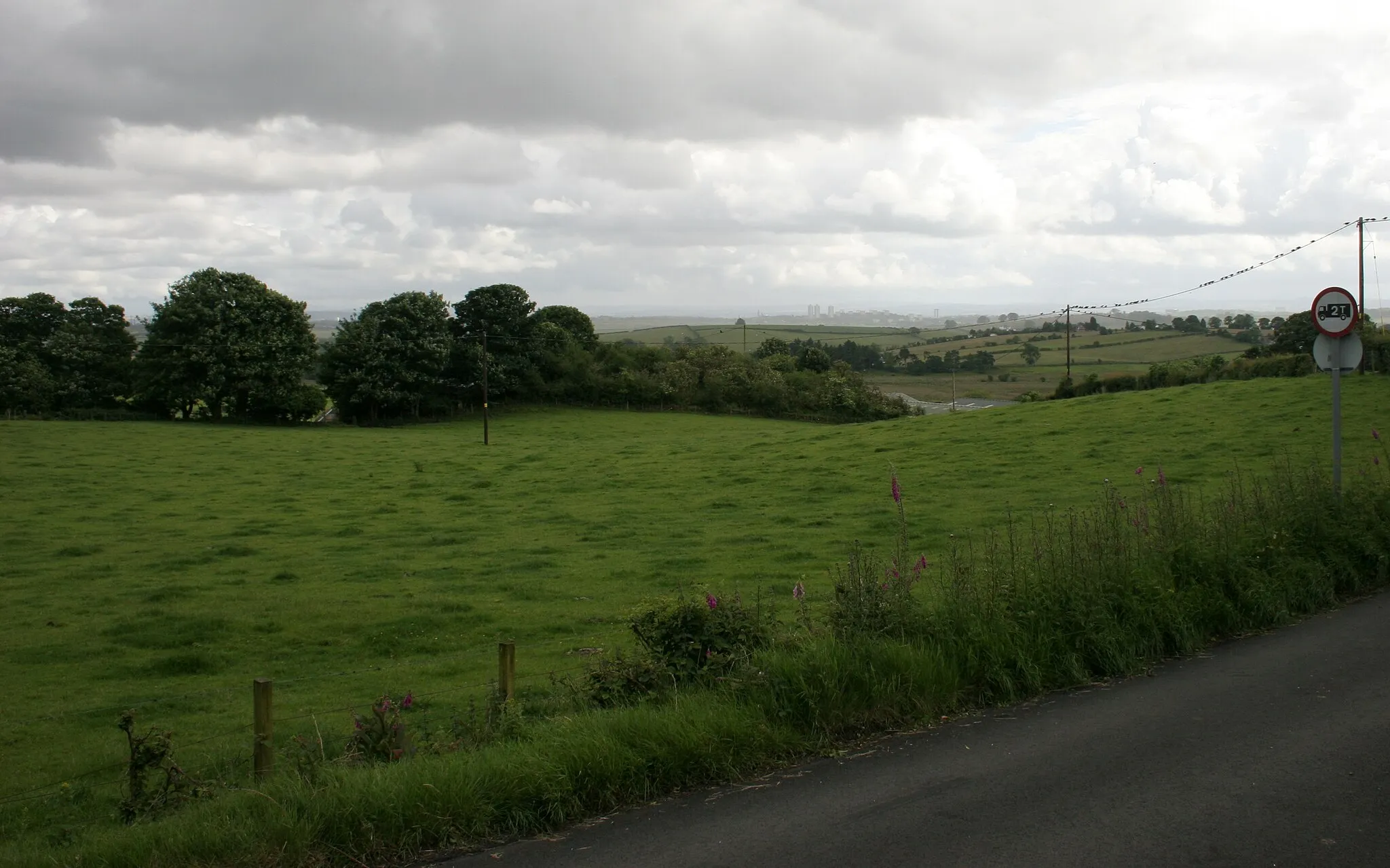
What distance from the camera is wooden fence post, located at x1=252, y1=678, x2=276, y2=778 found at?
22.0 ft

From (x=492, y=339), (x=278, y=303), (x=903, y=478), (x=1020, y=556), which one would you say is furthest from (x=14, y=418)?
(x=1020, y=556)

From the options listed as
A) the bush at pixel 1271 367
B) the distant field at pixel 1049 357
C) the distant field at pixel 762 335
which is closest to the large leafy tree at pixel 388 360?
the distant field at pixel 1049 357

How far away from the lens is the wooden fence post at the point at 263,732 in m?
6.69

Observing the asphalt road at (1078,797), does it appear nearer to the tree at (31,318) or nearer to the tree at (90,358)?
the tree at (90,358)

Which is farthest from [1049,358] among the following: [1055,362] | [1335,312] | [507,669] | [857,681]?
[507,669]

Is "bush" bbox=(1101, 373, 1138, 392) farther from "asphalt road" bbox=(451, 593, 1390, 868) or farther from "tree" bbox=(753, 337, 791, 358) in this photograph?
"asphalt road" bbox=(451, 593, 1390, 868)

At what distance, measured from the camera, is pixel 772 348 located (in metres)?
107

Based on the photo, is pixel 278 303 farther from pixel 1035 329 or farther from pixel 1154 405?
pixel 1035 329

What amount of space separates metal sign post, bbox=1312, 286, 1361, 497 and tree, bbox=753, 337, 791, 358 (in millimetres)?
89172

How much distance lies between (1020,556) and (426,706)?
6444 millimetres

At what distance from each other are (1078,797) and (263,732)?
5.30m

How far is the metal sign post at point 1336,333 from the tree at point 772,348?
8917 cm

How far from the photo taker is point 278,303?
73.9 meters

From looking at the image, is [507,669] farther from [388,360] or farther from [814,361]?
[814,361]
